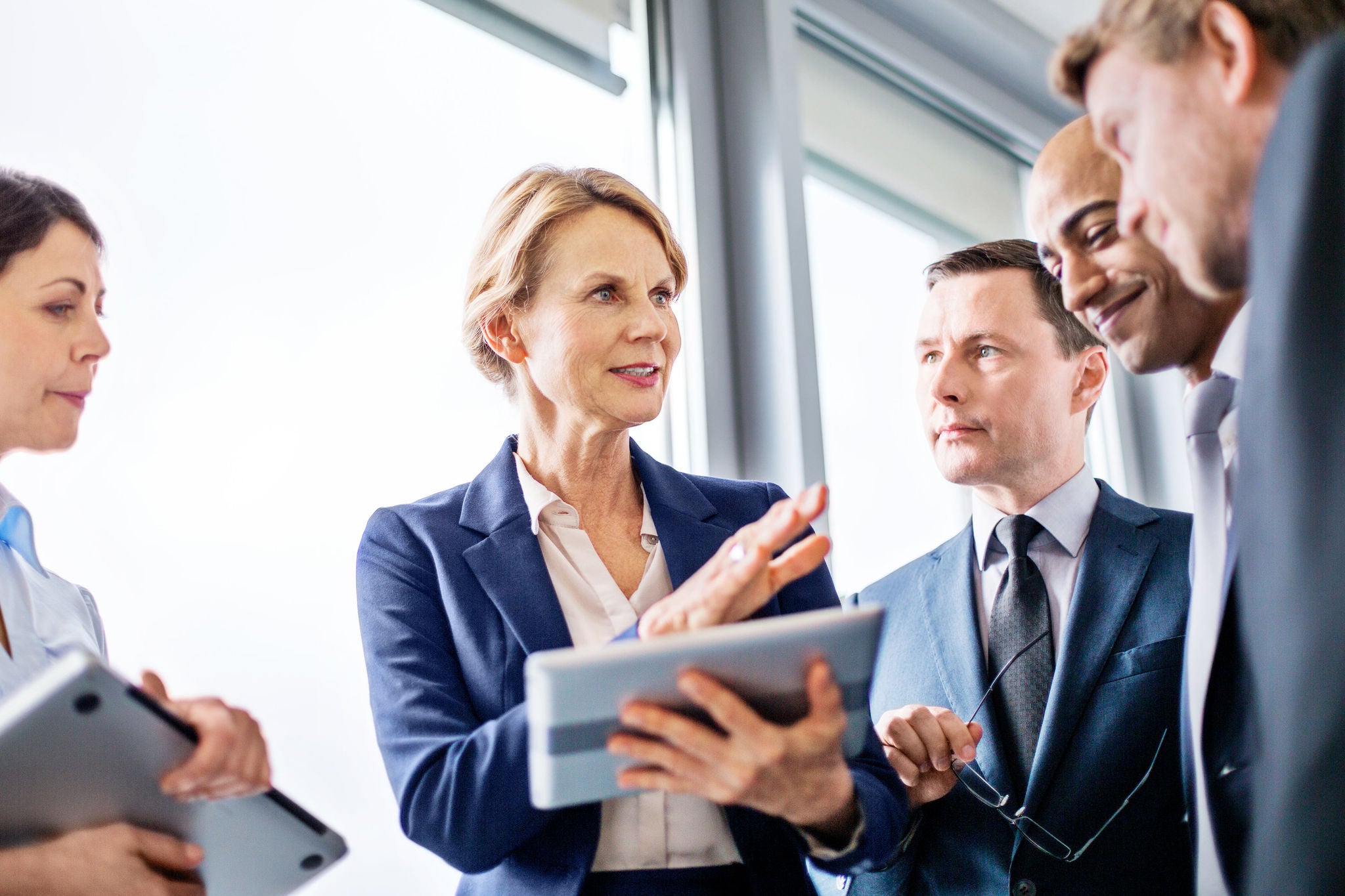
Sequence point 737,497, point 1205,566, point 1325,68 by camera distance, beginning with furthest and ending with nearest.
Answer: point 737,497
point 1205,566
point 1325,68

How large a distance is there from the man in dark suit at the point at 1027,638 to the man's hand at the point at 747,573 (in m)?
0.56

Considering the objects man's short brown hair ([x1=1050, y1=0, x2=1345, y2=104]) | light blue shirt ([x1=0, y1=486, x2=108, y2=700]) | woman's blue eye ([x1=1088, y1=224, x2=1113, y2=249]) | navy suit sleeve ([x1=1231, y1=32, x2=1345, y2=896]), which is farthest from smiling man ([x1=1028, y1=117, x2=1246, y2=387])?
light blue shirt ([x1=0, y1=486, x2=108, y2=700])

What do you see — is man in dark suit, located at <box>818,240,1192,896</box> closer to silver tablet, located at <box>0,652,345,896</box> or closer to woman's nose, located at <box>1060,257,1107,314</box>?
woman's nose, located at <box>1060,257,1107,314</box>

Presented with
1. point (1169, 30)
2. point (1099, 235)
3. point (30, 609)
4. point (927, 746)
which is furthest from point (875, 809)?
point (30, 609)

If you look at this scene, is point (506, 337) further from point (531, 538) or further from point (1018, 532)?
point (1018, 532)

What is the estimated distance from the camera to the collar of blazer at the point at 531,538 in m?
1.56

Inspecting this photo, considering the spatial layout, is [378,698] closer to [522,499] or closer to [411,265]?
[522,499]

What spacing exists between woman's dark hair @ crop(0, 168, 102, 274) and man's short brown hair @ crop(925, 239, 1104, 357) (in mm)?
1524

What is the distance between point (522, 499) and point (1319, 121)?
116cm

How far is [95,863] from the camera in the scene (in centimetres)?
118

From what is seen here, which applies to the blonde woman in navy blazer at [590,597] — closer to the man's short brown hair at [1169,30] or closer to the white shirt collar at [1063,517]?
the white shirt collar at [1063,517]

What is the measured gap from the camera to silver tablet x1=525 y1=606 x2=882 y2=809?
1042mm

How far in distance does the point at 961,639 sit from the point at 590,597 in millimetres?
637

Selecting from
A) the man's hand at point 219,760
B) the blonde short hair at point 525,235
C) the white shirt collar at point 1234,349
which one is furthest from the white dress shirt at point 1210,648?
the man's hand at point 219,760
